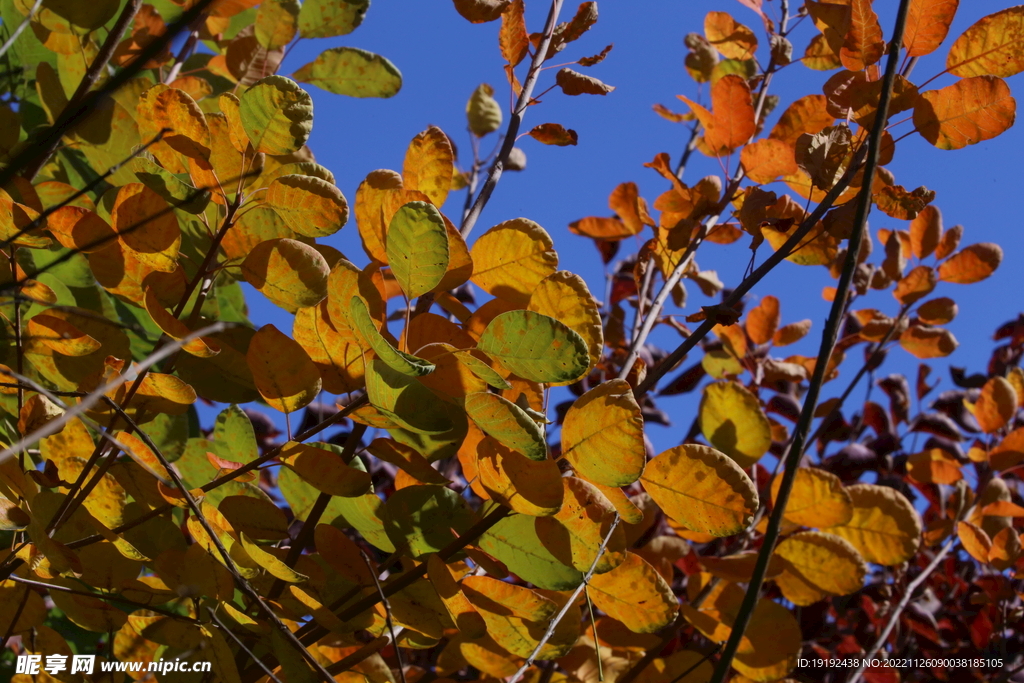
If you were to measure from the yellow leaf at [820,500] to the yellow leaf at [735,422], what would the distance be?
0.19 ft

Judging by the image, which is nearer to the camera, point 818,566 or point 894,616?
point 818,566

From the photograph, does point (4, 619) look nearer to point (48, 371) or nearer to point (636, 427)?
point (48, 371)

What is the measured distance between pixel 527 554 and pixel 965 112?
66cm

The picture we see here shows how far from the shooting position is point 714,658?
921 mm

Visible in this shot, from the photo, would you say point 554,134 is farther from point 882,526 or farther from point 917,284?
point 917,284

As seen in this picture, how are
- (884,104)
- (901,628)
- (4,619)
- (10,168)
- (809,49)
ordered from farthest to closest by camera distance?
(901,628)
(809,49)
(4,619)
(884,104)
(10,168)

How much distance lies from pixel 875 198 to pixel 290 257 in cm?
64

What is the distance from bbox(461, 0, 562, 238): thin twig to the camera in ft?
2.89

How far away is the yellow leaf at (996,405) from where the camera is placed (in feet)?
4.74

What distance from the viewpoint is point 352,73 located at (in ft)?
3.48

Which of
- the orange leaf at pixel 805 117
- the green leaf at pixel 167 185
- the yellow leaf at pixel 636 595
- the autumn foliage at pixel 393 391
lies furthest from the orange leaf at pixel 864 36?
the green leaf at pixel 167 185

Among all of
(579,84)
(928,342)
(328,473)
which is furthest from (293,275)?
(928,342)

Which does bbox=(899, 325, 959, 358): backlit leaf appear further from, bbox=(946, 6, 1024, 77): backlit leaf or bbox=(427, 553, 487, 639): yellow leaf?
bbox=(427, 553, 487, 639): yellow leaf

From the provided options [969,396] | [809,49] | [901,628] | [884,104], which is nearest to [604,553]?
[884,104]
